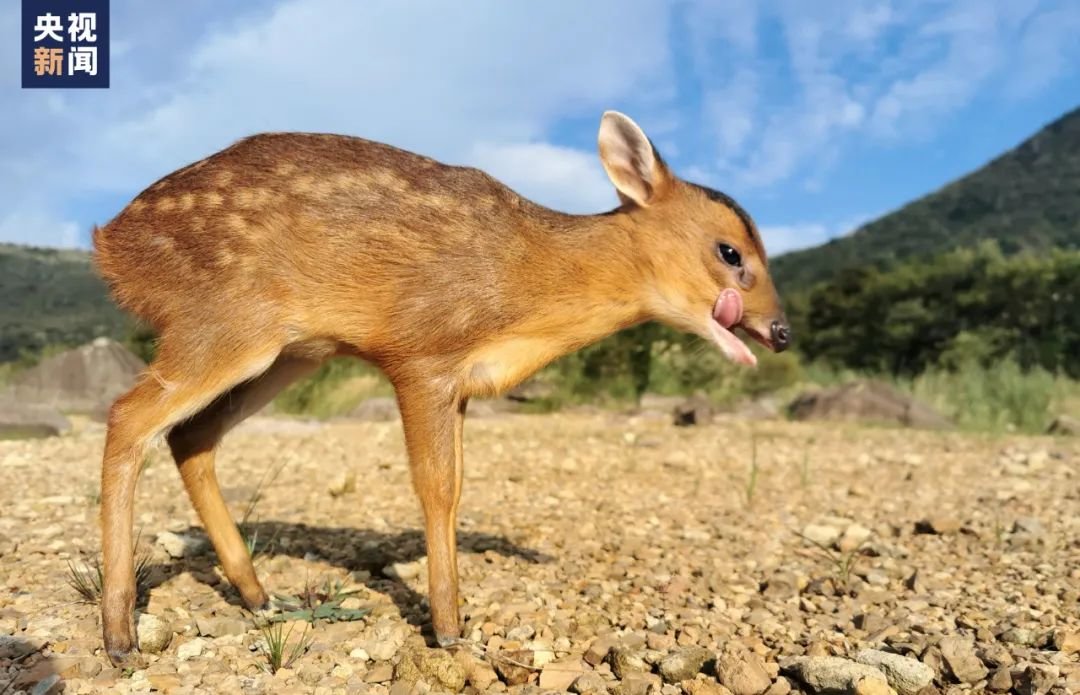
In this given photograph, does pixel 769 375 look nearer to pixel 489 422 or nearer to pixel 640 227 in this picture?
pixel 489 422

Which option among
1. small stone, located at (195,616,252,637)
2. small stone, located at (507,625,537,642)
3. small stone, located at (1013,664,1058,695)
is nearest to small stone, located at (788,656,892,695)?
small stone, located at (1013,664,1058,695)

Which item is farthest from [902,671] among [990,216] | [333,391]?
[990,216]

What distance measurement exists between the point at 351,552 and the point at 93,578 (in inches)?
53.2

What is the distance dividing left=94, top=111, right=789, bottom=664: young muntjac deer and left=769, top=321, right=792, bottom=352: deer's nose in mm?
10

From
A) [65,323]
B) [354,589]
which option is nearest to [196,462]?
[354,589]

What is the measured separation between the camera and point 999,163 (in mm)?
73750

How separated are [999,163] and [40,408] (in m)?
78.8

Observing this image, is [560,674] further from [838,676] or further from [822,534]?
[822,534]

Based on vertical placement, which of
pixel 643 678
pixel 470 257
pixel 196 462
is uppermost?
pixel 470 257

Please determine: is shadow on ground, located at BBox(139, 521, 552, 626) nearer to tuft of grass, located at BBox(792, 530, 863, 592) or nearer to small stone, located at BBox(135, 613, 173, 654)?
small stone, located at BBox(135, 613, 173, 654)

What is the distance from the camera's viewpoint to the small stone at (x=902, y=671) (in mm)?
3141

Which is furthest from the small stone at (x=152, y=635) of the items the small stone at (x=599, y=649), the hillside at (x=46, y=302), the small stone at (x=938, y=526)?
the hillside at (x=46, y=302)

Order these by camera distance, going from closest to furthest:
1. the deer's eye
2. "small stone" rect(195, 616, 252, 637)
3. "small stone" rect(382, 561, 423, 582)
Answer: "small stone" rect(195, 616, 252, 637)
the deer's eye
"small stone" rect(382, 561, 423, 582)

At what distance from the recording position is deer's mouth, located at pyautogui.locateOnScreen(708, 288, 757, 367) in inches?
155
